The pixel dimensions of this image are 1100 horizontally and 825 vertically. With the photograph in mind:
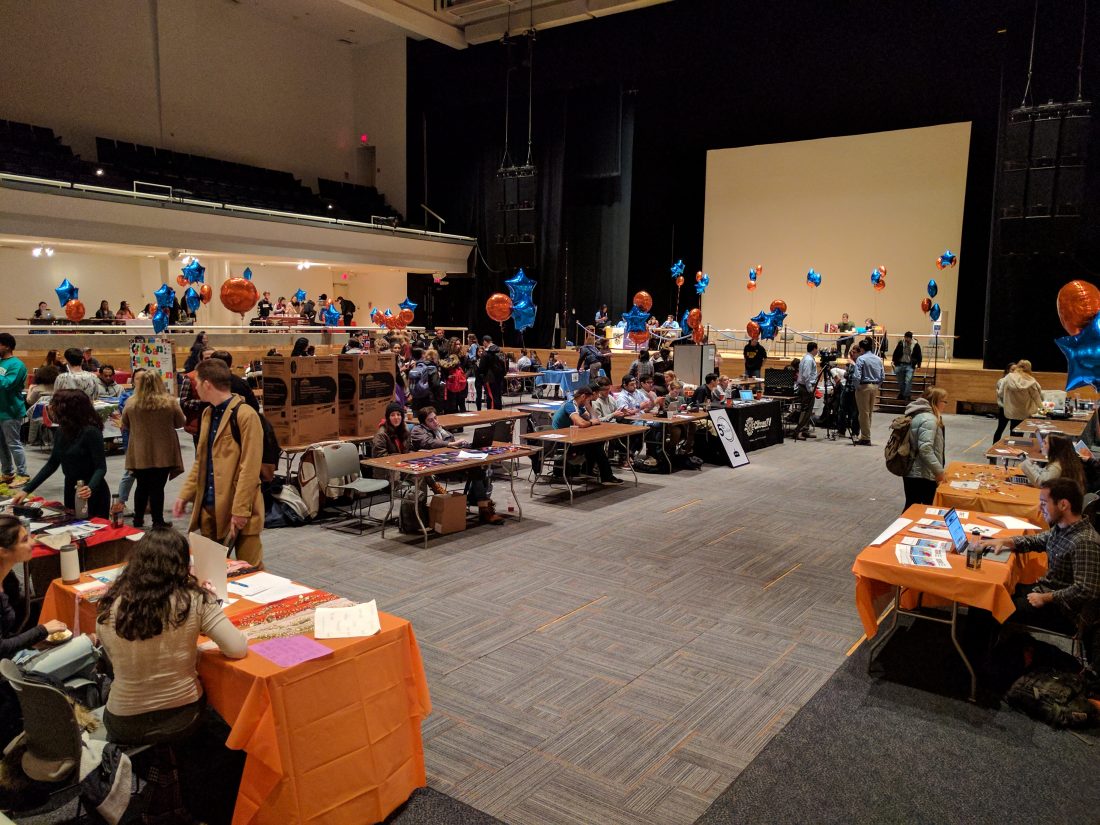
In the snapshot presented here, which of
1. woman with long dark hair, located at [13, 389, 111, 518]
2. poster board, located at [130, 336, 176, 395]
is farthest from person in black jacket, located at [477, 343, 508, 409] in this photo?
woman with long dark hair, located at [13, 389, 111, 518]

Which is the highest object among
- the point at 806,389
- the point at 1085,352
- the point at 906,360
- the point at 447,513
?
the point at 1085,352

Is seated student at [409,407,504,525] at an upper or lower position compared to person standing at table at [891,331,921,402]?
lower

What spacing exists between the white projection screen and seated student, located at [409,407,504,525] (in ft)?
41.8

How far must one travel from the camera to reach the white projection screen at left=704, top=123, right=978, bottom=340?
1576 centimetres

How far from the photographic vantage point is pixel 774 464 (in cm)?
948

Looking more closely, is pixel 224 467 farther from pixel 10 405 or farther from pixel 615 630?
pixel 10 405

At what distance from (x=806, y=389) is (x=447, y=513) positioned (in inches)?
278

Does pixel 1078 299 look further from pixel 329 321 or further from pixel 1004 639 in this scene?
pixel 329 321

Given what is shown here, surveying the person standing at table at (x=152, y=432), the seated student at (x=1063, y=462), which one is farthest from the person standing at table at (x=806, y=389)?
the person standing at table at (x=152, y=432)

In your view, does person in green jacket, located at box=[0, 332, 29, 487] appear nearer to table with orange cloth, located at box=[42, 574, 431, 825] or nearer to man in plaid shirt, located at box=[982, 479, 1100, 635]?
table with orange cloth, located at box=[42, 574, 431, 825]

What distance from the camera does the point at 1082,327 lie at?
4.20 meters

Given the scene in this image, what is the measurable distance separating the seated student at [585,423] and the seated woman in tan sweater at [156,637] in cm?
582

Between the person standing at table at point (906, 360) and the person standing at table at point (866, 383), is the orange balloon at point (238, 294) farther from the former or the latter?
the person standing at table at point (906, 360)

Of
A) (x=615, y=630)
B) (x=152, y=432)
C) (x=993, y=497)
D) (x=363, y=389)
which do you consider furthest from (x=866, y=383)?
(x=152, y=432)
